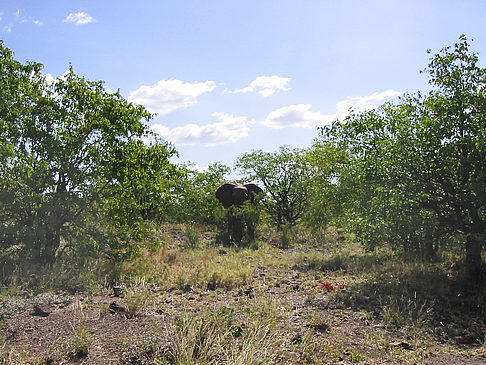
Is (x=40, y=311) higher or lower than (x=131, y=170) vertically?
lower

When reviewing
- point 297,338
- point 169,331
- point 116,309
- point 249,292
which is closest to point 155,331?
point 169,331

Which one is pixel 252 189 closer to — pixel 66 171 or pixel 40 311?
pixel 66 171

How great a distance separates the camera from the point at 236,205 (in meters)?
17.4

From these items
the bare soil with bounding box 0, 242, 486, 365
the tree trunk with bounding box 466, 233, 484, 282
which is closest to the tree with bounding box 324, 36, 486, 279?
the tree trunk with bounding box 466, 233, 484, 282

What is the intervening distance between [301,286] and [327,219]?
15.2 ft

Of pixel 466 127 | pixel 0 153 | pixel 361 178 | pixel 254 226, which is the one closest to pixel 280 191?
pixel 254 226

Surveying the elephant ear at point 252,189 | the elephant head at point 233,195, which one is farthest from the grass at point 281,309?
the elephant ear at point 252,189

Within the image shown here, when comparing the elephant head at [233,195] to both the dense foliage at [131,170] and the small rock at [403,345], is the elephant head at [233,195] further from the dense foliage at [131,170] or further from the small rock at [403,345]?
the small rock at [403,345]

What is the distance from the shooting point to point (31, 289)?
7246 millimetres

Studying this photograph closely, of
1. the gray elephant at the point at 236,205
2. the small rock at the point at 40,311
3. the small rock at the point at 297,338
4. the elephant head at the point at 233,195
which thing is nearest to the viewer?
the small rock at the point at 297,338

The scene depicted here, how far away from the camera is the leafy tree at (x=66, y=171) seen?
8.38 m

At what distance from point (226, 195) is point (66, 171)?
386 inches

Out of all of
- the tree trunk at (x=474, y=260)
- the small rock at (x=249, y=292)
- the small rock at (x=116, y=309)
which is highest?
the tree trunk at (x=474, y=260)

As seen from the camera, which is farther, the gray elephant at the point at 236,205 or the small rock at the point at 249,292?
the gray elephant at the point at 236,205
